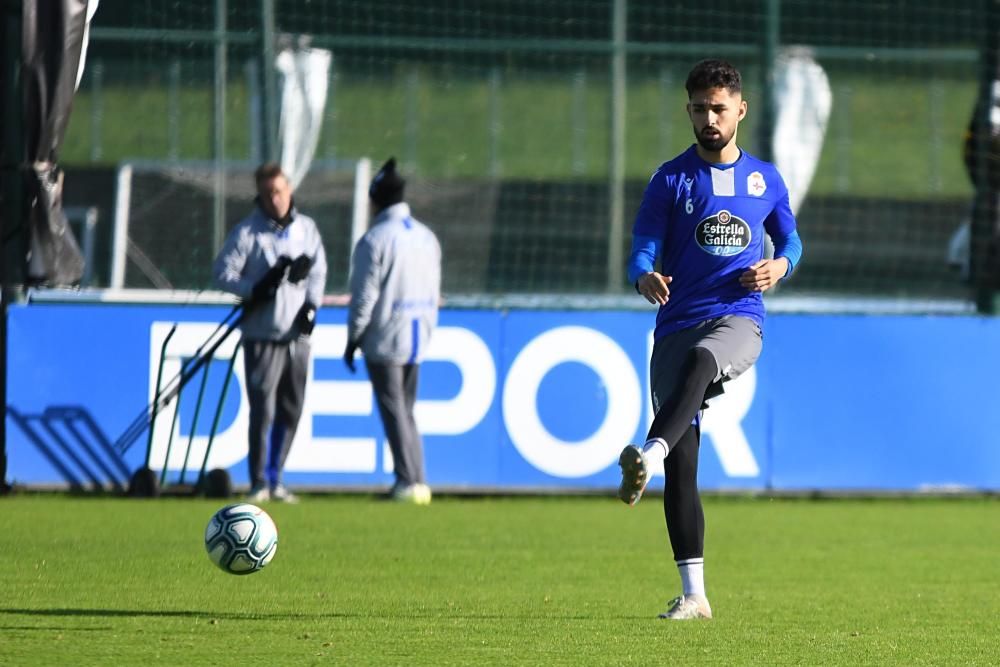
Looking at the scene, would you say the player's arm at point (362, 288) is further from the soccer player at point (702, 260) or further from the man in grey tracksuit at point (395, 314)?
the soccer player at point (702, 260)

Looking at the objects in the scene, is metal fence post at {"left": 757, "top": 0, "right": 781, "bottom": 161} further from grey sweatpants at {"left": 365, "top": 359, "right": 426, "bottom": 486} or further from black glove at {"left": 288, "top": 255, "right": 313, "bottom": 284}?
black glove at {"left": 288, "top": 255, "right": 313, "bottom": 284}

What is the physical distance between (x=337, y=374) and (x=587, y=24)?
362 centimetres

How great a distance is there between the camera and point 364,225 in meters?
18.0

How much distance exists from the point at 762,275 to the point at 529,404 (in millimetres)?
6346

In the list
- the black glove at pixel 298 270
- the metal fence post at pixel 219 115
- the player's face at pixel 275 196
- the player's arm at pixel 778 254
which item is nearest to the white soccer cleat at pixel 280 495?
the black glove at pixel 298 270

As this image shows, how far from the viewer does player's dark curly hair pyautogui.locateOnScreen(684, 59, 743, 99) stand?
6.93m

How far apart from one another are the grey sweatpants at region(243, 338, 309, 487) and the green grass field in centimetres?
44

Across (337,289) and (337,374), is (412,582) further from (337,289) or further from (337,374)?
(337,289)

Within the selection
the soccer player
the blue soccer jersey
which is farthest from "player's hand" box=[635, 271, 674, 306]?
the blue soccer jersey

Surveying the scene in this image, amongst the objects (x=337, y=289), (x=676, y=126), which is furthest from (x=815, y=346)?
(x=676, y=126)

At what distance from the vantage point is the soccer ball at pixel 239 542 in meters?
7.62

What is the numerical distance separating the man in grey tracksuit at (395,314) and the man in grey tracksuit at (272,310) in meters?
0.34

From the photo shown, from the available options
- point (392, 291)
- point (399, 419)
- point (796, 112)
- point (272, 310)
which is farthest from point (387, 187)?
point (796, 112)

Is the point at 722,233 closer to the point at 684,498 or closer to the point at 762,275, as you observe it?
the point at 762,275
